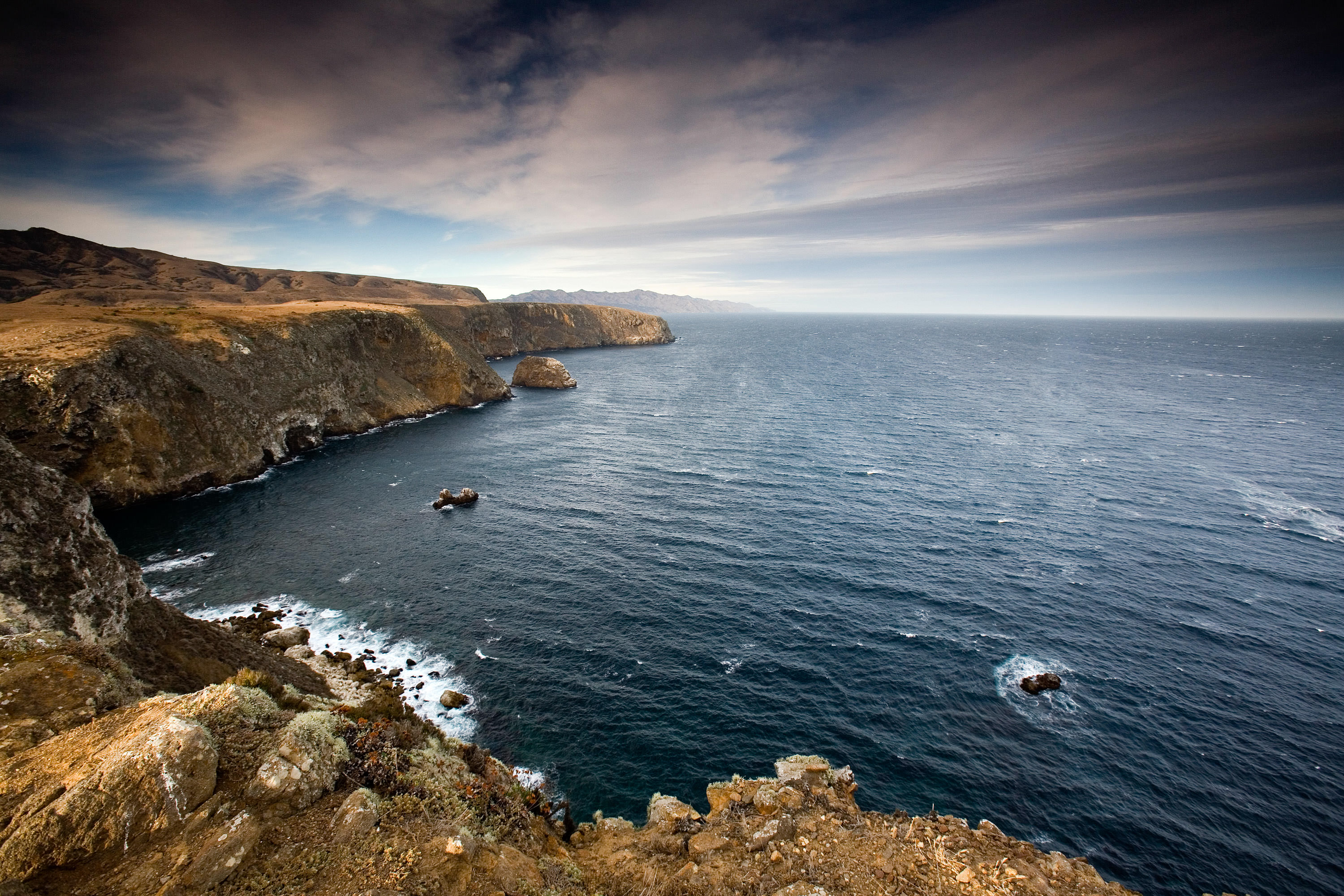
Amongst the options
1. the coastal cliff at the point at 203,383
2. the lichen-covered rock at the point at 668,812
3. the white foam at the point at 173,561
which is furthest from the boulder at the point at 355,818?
the coastal cliff at the point at 203,383

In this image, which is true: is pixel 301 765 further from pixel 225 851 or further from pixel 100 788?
pixel 100 788

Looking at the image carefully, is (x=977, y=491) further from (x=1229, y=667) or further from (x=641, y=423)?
(x=641, y=423)

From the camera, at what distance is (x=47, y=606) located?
2566cm

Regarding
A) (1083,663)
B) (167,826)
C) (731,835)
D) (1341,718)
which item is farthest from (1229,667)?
(167,826)

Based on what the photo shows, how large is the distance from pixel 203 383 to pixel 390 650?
64.5m

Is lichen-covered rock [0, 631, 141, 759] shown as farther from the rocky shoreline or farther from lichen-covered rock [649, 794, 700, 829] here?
lichen-covered rock [649, 794, 700, 829]

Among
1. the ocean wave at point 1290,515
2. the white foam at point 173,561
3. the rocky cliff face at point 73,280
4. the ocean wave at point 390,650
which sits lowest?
the ocean wave at point 390,650

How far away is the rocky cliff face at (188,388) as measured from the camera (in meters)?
62.1

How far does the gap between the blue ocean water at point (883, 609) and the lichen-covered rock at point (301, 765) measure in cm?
1581

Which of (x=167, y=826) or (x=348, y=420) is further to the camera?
(x=348, y=420)

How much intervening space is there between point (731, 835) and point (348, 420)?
10472 cm

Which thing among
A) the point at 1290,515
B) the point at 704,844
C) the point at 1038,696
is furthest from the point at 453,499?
the point at 1290,515

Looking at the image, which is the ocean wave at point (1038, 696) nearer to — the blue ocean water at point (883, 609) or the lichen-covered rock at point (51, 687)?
the blue ocean water at point (883, 609)

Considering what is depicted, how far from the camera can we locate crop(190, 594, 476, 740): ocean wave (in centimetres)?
3625
